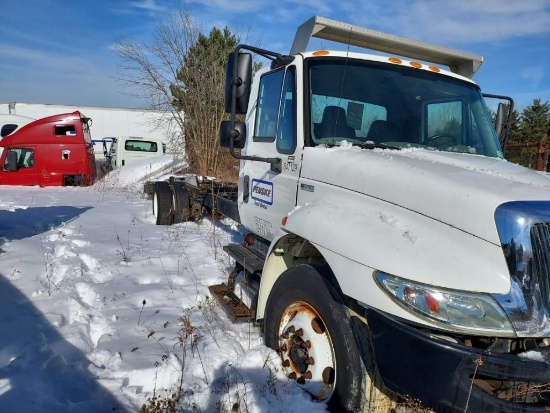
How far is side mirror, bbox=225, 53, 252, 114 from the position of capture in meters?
3.26

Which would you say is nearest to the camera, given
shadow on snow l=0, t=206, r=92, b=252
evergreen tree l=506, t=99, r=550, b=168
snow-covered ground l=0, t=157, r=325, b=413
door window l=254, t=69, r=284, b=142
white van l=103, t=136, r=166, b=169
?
snow-covered ground l=0, t=157, r=325, b=413

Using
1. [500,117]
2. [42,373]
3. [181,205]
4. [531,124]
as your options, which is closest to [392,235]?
[42,373]

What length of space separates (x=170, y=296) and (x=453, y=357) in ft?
11.6

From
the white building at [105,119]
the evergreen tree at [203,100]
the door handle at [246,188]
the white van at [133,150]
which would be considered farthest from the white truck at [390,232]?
the white building at [105,119]

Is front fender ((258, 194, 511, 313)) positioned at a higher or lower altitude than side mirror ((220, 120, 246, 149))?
lower

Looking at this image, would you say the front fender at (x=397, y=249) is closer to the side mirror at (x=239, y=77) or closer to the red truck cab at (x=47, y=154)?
the side mirror at (x=239, y=77)

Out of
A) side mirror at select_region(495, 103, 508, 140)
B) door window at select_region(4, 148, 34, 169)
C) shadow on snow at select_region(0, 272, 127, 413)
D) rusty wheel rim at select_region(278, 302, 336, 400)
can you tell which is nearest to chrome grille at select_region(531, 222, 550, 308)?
rusty wheel rim at select_region(278, 302, 336, 400)

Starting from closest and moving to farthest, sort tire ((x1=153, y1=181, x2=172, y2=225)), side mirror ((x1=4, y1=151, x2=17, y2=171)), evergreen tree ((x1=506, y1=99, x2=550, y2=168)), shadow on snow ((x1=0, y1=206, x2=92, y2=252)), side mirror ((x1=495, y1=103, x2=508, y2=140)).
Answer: side mirror ((x1=495, y1=103, x2=508, y2=140))
shadow on snow ((x1=0, y1=206, x2=92, y2=252))
tire ((x1=153, y1=181, x2=172, y2=225))
side mirror ((x1=4, y1=151, x2=17, y2=171))
evergreen tree ((x1=506, y1=99, x2=550, y2=168))

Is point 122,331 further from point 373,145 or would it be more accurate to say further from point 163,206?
point 163,206

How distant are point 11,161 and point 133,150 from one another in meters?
6.06

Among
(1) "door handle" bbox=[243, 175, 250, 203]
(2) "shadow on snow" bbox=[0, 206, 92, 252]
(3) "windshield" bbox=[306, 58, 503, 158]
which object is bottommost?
(2) "shadow on snow" bbox=[0, 206, 92, 252]

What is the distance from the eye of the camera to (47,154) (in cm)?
1537

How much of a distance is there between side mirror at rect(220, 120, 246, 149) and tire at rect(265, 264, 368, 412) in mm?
1232

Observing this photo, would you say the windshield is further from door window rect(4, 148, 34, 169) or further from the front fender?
door window rect(4, 148, 34, 169)
